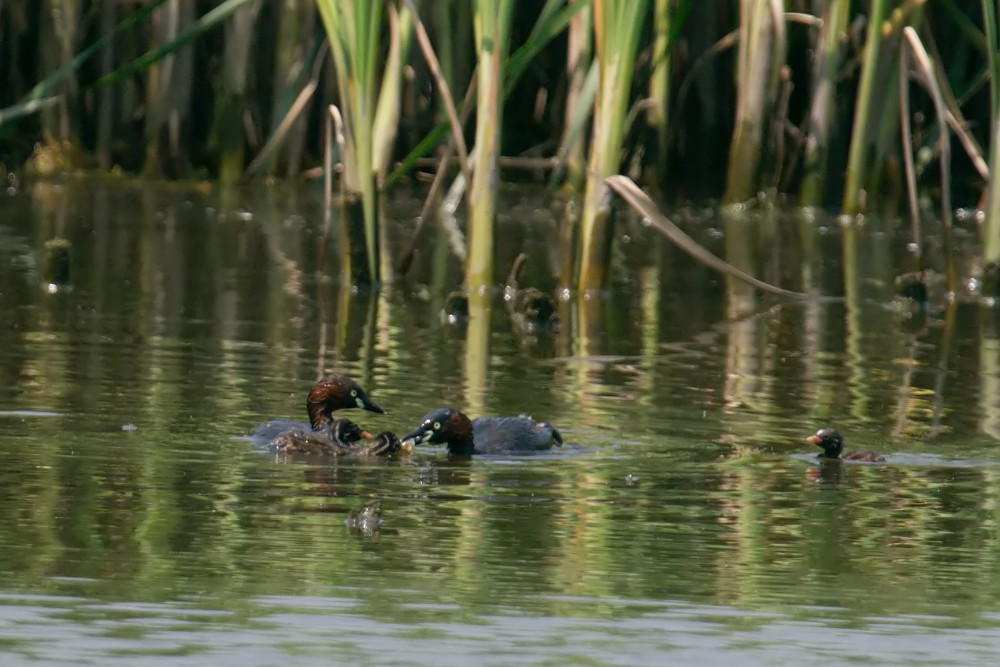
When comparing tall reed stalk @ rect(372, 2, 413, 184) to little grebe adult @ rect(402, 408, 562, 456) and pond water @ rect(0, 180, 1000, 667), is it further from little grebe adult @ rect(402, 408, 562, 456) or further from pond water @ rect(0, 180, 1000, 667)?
little grebe adult @ rect(402, 408, 562, 456)

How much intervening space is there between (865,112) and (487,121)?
7.03 meters

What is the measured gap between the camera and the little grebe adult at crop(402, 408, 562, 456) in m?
8.45

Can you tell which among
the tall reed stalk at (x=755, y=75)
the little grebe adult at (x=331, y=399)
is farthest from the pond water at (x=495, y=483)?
the tall reed stalk at (x=755, y=75)

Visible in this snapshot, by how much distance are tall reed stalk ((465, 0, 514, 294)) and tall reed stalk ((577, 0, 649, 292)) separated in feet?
1.71

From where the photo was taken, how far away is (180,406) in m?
9.16

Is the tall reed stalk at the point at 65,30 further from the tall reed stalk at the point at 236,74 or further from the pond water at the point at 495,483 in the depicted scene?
the pond water at the point at 495,483

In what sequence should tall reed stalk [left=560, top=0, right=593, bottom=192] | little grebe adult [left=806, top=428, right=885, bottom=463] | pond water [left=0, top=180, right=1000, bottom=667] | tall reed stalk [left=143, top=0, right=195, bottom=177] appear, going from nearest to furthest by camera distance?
pond water [left=0, top=180, right=1000, bottom=667]
little grebe adult [left=806, top=428, right=885, bottom=463]
tall reed stalk [left=560, top=0, right=593, bottom=192]
tall reed stalk [left=143, top=0, right=195, bottom=177]

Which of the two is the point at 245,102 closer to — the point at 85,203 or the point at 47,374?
the point at 85,203

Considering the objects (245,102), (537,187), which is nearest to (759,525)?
(245,102)

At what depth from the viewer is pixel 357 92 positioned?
12.6 m

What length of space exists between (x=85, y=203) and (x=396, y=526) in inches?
554

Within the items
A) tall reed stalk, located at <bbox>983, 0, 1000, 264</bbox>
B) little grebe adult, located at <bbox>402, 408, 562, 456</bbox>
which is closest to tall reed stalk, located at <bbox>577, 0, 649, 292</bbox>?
tall reed stalk, located at <bbox>983, 0, 1000, 264</bbox>

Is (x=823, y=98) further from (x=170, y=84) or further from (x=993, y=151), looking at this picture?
(x=993, y=151)

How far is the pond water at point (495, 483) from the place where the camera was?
5.27 m
